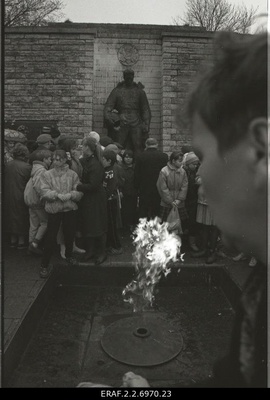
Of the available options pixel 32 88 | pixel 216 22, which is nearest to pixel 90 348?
pixel 32 88

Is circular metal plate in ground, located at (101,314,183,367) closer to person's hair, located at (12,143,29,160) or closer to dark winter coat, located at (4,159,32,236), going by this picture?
dark winter coat, located at (4,159,32,236)

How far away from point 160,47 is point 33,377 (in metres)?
10.1

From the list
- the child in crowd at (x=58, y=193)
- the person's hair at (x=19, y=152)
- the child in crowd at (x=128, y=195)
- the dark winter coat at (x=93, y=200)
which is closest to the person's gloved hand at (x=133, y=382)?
the child in crowd at (x=58, y=193)

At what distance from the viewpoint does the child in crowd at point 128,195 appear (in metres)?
7.79

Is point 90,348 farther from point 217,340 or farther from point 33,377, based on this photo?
point 217,340

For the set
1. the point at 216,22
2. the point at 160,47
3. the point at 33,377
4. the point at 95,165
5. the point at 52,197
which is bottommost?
the point at 33,377

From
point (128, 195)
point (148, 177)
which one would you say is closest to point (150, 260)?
point (148, 177)

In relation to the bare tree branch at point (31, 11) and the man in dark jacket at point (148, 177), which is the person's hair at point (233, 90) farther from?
the bare tree branch at point (31, 11)

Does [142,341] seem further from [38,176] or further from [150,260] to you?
[38,176]

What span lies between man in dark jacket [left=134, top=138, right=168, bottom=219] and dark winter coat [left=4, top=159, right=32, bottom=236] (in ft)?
6.56

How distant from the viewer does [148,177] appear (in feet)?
24.1

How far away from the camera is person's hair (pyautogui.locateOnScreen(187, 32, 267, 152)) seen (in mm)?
794

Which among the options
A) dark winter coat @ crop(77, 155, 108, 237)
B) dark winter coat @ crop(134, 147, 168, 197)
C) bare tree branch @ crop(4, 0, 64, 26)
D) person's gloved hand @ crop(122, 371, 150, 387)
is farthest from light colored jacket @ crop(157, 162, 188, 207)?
bare tree branch @ crop(4, 0, 64, 26)

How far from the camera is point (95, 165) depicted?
6027 mm
